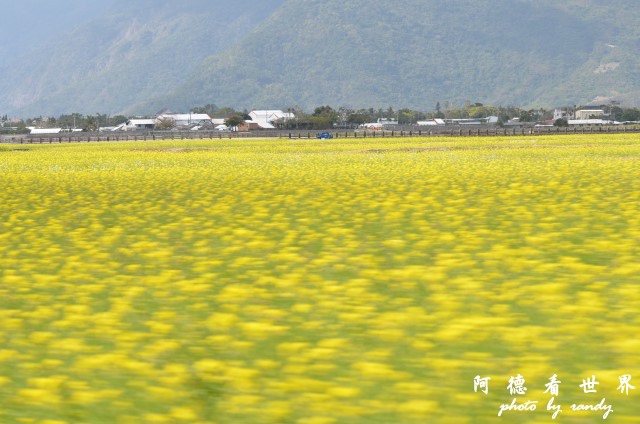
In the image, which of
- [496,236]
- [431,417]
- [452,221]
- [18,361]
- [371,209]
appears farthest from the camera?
[371,209]

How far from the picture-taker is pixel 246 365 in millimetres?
6242

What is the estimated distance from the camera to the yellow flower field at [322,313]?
5.54 m

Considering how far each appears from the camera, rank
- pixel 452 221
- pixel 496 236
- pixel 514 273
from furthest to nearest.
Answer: pixel 452 221 → pixel 496 236 → pixel 514 273

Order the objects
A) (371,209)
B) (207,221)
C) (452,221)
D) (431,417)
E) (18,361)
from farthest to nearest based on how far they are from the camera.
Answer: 1. (371,209)
2. (207,221)
3. (452,221)
4. (18,361)
5. (431,417)

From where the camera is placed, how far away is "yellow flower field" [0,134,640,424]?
218 inches

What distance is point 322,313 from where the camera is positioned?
7.64 m

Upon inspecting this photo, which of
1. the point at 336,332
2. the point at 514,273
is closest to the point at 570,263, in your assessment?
the point at 514,273

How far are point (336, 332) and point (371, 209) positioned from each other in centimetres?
855

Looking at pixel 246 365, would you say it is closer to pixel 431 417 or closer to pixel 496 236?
pixel 431 417

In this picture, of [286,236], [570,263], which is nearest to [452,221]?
[286,236]

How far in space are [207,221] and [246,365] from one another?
332 inches

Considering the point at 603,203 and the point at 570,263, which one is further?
the point at 603,203

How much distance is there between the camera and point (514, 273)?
9023 millimetres

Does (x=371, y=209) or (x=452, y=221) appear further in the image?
(x=371, y=209)
